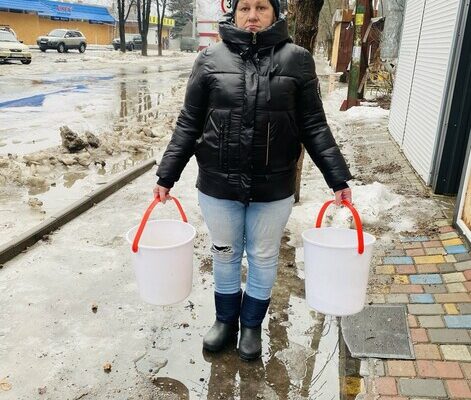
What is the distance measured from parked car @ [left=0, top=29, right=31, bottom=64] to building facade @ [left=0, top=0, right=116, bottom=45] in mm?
21683

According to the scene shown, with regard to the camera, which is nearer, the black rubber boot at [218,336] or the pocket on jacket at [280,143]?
the pocket on jacket at [280,143]

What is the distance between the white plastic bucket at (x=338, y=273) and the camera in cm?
253

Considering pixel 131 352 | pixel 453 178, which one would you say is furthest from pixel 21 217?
pixel 453 178

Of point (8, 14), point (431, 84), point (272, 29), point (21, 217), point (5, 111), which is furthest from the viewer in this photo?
point (8, 14)

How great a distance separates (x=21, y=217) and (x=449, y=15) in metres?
5.33

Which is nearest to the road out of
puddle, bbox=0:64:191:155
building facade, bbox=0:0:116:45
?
puddle, bbox=0:64:191:155

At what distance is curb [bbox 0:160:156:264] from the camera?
165 inches

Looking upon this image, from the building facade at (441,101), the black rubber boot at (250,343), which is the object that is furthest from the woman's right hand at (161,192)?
the building facade at (441,101)

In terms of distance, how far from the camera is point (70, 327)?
3227mm

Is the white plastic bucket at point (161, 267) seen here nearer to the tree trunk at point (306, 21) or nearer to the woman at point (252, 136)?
the woman at point (252, 136)

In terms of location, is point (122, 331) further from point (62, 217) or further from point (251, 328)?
point (62, 217)

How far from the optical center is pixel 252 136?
2479mm

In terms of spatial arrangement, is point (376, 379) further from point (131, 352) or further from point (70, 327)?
point (70, 327)

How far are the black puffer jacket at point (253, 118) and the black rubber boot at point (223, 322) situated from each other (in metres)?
0.73
